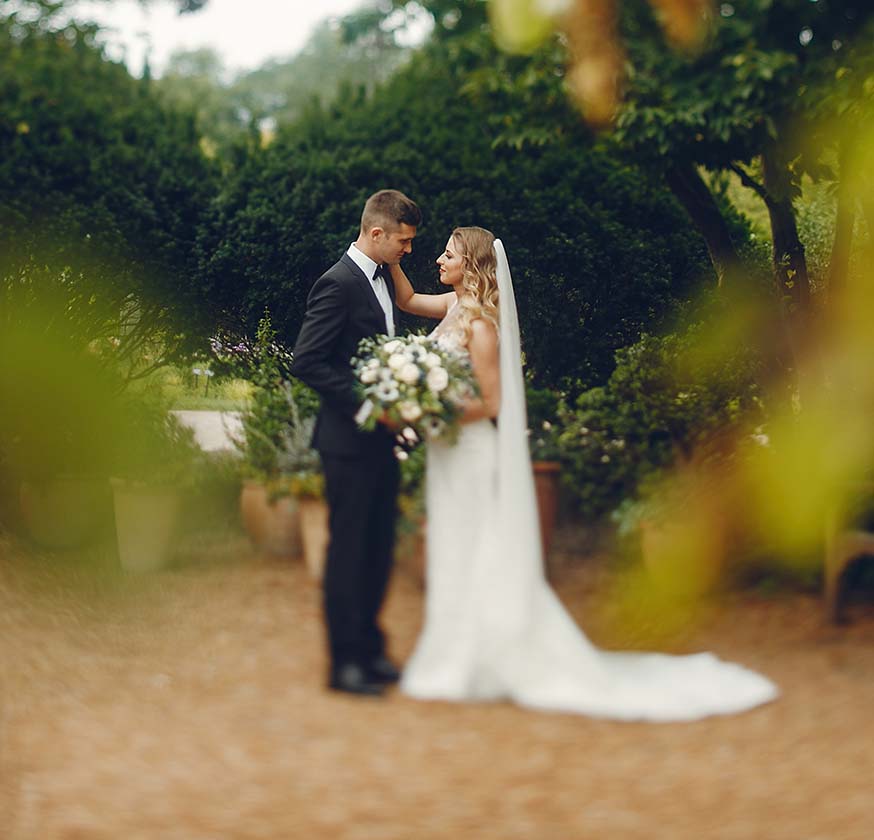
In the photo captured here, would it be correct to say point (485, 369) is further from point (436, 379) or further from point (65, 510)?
point (65, 510)

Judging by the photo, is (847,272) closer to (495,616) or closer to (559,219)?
(559,219)

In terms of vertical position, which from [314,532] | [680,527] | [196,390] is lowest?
[680,527]

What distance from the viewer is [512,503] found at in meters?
3.83

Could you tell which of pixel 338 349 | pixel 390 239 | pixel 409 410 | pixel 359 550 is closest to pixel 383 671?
pixel 359 550

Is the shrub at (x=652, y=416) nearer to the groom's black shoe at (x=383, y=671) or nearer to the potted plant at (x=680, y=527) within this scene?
the potted plant at (x=680, y=527)

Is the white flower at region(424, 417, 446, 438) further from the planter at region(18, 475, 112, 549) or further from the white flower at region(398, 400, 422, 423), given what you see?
the planter at region(18, 475, 112, 549)

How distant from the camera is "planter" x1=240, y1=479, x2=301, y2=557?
3.93 m

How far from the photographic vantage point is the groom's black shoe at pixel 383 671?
3.70 meters

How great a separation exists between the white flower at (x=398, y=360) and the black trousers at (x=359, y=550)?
32 cm

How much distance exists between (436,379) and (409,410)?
15 centimetres

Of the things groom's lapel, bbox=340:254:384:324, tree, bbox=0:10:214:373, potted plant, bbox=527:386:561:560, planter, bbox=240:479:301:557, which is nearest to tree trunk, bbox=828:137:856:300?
potted plant, bbox=527:386:561:560

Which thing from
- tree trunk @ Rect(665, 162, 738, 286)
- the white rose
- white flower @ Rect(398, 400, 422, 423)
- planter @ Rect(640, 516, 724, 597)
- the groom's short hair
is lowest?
planter @ Rect(640, 516, 724, 597)

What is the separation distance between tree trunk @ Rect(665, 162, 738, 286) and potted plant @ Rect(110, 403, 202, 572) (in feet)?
11.3

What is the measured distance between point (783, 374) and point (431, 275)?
2163 millimetres
